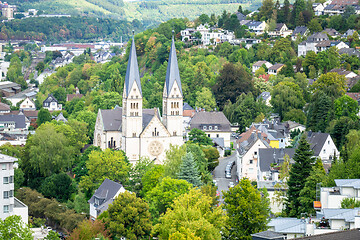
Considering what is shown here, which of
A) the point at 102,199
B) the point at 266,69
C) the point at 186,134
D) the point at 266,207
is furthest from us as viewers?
the point at 266,69

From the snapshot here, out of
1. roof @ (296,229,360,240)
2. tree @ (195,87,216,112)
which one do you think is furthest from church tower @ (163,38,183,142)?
roof @ (296,229,360,240)

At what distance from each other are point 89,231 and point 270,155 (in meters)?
30.5

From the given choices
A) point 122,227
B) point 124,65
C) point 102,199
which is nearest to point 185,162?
point 102,199

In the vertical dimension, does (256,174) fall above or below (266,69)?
below

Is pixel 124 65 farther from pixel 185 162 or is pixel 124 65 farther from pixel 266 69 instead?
pixel 185 162

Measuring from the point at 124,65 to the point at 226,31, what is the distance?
2575 centimetres

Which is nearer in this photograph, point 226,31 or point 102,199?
point 102,199

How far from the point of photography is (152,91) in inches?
5404

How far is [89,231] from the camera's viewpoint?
218ft

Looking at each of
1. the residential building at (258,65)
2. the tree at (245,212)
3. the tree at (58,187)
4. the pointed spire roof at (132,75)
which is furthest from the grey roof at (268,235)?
the residential building at (258,65)

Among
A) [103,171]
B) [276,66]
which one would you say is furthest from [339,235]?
[276,66]

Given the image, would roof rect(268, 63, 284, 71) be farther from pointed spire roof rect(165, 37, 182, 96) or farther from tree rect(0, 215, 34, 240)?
tree rect(0, 215, 34, 240)

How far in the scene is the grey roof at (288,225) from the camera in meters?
54.6

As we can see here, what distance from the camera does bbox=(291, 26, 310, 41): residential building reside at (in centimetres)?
16900
